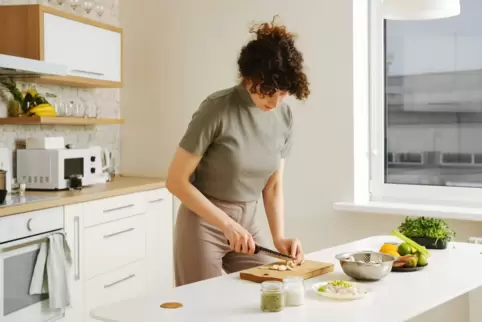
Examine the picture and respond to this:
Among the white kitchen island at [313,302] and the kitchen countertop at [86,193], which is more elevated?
the kitchen countertop at [86,193]

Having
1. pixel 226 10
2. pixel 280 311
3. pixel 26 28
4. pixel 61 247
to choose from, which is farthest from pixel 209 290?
pixel 226 10

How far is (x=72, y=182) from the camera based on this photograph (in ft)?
13.2

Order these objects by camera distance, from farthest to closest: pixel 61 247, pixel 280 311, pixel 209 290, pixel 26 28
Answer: pixel 26 28 → pixel 61 247 → pixel 209 290 → pixel 280 311

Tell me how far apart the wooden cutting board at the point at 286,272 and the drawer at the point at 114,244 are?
5.83ft

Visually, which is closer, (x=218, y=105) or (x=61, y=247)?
(x=218, y=105)

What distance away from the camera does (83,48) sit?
4.19 meters

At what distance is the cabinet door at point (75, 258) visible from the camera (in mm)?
3641

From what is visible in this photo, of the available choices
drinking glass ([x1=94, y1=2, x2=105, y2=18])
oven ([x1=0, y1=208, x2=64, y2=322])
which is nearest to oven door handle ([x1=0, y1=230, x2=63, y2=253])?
oven ([x1=0, y1=208, x2=64, y2=322])

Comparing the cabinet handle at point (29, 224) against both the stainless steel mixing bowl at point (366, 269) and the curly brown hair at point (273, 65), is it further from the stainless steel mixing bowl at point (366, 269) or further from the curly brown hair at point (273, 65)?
the stainless steel mixing bowl at point (366, 269)

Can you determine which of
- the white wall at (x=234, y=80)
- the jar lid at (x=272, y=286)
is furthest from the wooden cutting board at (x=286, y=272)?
the white wall at (x=234, y=80)

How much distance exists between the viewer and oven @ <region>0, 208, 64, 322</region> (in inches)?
128

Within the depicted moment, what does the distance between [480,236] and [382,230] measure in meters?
0.54

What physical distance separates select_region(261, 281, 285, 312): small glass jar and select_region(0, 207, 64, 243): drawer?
5.87 ft

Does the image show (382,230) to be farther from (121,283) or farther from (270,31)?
(270,31)
